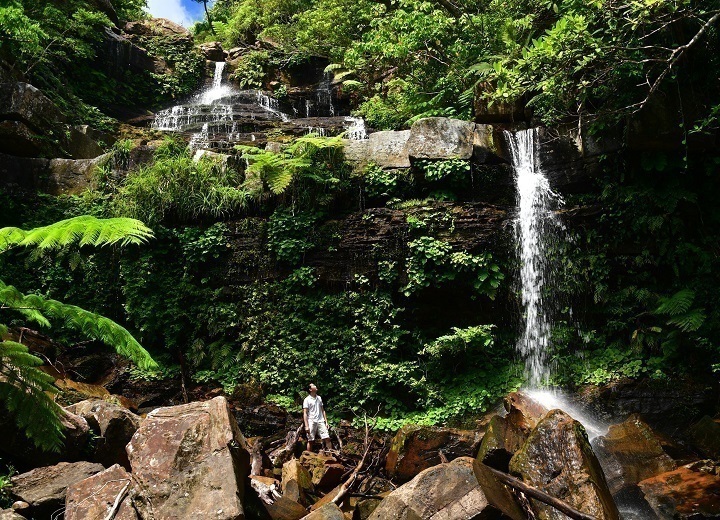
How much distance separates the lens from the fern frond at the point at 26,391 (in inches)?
140

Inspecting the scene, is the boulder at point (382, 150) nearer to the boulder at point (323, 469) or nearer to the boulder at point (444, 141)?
the boulder at point (444, 141)

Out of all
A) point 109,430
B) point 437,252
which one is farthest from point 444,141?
point 109,430

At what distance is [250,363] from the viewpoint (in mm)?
10172

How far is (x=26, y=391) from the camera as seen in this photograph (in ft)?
12.3

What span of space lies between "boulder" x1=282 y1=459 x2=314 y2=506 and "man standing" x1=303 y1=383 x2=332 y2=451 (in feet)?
4.80

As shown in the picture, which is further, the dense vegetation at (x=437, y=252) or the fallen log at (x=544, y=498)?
the dense vegetation at (x=437, y=252)

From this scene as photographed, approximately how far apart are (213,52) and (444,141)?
1588 centimetres

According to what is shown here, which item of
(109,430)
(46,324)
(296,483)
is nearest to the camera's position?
(46,324)

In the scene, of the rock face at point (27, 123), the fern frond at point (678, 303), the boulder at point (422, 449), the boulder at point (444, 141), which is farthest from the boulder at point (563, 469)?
the rock face at point (27, 123)

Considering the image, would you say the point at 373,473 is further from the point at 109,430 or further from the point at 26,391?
the point at 26,391

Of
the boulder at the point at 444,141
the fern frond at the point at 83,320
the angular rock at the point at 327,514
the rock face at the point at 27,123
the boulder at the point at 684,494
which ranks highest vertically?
the rock face at the point at 27,123

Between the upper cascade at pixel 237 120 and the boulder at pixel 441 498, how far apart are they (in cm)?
1013

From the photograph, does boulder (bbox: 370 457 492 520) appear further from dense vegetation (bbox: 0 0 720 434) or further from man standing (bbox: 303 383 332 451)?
dense vegetation (bbox: 0 0 720 434)

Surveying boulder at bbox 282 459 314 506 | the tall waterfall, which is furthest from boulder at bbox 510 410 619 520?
the tall waterfall
